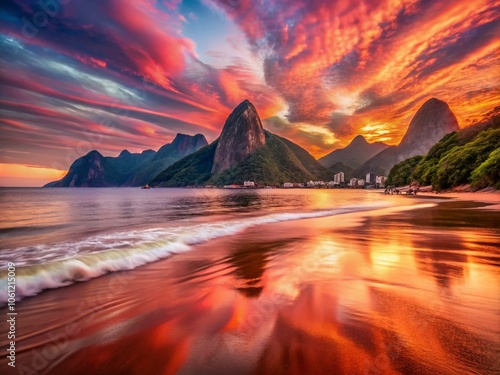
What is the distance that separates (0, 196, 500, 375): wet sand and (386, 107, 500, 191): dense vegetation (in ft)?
160

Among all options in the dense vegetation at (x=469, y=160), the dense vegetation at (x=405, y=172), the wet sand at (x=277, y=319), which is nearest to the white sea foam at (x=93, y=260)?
the wet sand at (x=277, y=319)

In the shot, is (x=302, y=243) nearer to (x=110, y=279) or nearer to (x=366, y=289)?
(x=366, y=289)

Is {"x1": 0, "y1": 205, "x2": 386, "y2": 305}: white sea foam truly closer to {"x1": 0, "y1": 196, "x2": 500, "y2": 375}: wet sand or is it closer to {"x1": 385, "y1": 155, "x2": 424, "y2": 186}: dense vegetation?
{"x1": 0, "y1": 196, "x2": 500, "y2": 375}: wet sand

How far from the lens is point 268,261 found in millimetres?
7645

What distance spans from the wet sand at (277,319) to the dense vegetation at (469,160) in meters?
48.6

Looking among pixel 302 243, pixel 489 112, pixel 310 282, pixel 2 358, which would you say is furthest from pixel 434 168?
pixel 2 358

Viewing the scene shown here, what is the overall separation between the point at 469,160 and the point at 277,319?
220ft

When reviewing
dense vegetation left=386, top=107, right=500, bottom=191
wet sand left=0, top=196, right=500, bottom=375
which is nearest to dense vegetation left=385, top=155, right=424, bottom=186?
dense vegetation left=386, top=107, right=500, bottom=191

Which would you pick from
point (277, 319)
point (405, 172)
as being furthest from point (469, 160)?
point (277, 319)

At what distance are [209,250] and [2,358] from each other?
269 inches

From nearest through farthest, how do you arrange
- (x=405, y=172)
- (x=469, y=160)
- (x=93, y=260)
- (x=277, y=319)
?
(x=277, y=319) < (x=93, y=260) < (x=469, y=160) < (x=405, y=172)

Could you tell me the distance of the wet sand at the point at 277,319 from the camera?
2742 mm

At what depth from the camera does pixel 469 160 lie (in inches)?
2018

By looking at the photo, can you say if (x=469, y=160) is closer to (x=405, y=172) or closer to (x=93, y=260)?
(x=405, y=172)
